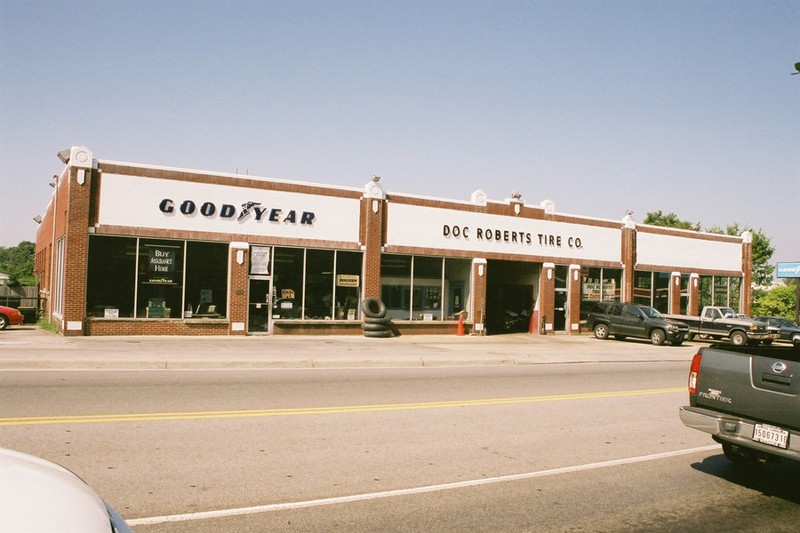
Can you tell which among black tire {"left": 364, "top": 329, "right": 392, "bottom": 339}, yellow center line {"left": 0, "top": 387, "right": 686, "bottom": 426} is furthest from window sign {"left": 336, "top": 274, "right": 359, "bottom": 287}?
yellow center line {"left": 0, "top": 387, "right": 686, "bottom": 426}

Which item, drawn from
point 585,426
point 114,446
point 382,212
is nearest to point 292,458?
point 114,446

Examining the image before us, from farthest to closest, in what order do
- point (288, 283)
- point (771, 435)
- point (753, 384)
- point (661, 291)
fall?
point (661, 291) → point (288, 283) → point (753, 384) → point (771, 435)

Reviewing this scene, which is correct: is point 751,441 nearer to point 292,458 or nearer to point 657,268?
point 292,458

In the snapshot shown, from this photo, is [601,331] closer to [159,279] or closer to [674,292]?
[674,292]

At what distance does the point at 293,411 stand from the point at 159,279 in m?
15.2

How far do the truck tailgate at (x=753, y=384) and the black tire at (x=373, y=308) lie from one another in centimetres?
1960

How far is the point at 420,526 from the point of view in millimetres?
5195

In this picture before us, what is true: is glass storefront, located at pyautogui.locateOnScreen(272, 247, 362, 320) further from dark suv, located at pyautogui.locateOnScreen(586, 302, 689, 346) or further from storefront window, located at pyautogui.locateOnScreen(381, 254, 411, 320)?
dark suv, located at pyautogui.locateOnScreen(586, 302, 689, 346)

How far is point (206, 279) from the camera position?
78.6ft

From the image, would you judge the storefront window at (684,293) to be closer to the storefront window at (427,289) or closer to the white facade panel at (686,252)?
the white facade panel at (686,252)

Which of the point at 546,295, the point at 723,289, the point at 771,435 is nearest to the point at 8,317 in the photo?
the point at 546,295

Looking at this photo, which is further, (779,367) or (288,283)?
(288,283)

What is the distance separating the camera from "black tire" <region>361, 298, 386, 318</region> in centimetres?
2633

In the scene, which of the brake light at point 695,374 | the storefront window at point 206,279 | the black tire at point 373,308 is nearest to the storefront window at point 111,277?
the storefront window at point 206,279
